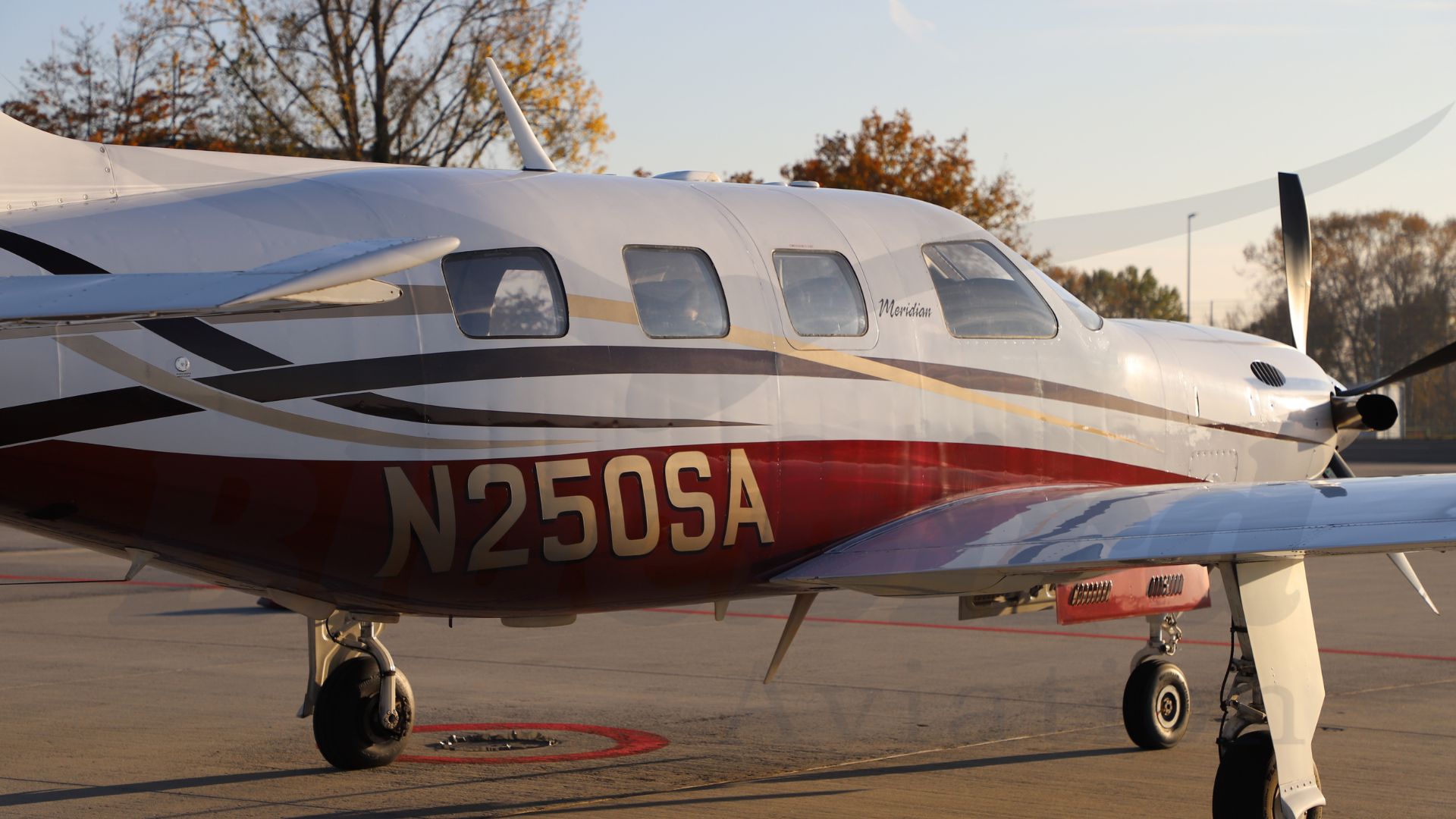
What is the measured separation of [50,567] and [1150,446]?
61.6ft

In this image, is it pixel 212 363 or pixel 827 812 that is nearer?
pixel 212 363

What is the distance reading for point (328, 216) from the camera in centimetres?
701

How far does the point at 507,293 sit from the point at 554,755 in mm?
4046

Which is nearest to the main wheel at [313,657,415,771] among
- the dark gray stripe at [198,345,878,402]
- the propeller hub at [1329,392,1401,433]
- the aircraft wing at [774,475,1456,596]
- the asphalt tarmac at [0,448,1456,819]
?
the asphalt tarmac at [0,448,1456,819]

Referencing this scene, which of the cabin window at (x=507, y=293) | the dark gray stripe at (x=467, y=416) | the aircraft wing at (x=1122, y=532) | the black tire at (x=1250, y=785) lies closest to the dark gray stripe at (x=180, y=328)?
the dark gray stripe at (x=467, y=416)

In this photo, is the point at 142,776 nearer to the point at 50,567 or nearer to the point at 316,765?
the point at 316,765

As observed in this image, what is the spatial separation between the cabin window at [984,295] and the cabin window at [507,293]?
8.50 ft

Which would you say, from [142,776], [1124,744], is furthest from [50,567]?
[1124,744]

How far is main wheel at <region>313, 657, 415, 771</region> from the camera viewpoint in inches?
381

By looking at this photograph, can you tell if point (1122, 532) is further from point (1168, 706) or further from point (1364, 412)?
point (1364, 412)

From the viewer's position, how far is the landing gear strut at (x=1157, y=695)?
408 inches

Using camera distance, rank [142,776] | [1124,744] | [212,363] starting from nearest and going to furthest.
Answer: [212,363] < [142,776] < [1124,744]

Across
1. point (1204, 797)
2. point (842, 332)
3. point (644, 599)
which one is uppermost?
point (842, 332)

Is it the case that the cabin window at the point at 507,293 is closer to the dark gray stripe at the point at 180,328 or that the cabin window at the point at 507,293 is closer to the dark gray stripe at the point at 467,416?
the dark gray stripe at the point at 467,416
